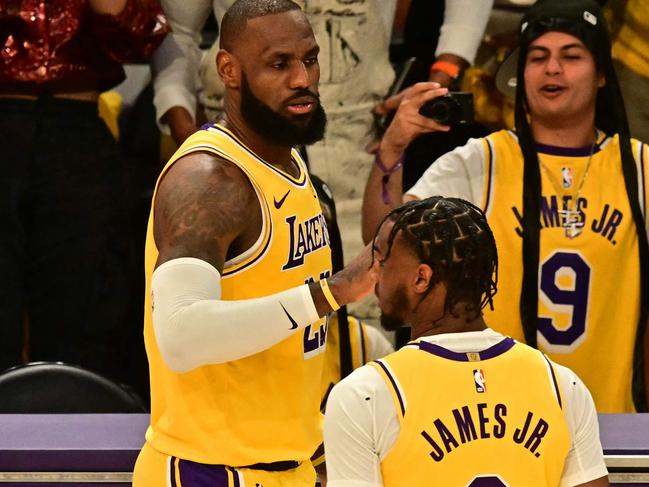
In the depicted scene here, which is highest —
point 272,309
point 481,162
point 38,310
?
point 272,309

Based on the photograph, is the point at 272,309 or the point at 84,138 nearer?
the point at 272,309

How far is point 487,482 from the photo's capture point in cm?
218

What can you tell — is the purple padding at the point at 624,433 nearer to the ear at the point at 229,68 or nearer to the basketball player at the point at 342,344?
the basketball player at the point at 342,344

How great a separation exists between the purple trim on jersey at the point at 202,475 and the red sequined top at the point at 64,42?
1.97 metres

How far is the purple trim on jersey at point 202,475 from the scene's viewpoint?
96.4 inches

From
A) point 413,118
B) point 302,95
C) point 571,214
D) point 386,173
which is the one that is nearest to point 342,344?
point 386,173

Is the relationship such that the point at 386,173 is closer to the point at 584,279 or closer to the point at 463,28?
the point at 584,279

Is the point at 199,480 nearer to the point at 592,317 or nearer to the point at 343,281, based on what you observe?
the point at 343,281

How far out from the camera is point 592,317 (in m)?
3.54

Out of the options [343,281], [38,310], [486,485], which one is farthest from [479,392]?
[38,310]

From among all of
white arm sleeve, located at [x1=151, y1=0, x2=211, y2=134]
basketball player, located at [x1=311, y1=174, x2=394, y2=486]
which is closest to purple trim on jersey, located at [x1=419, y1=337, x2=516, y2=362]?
basketball player, located at [x1=311, y1=174, x2=394, y2=486]

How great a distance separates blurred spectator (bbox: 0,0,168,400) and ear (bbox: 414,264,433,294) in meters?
1.97

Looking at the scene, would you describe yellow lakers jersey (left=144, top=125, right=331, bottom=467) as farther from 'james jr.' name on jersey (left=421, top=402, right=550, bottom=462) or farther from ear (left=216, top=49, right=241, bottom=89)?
'james jr.' name on jersey (left=421, top=402, right=550, bottom=462)

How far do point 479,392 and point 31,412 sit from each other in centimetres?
162
